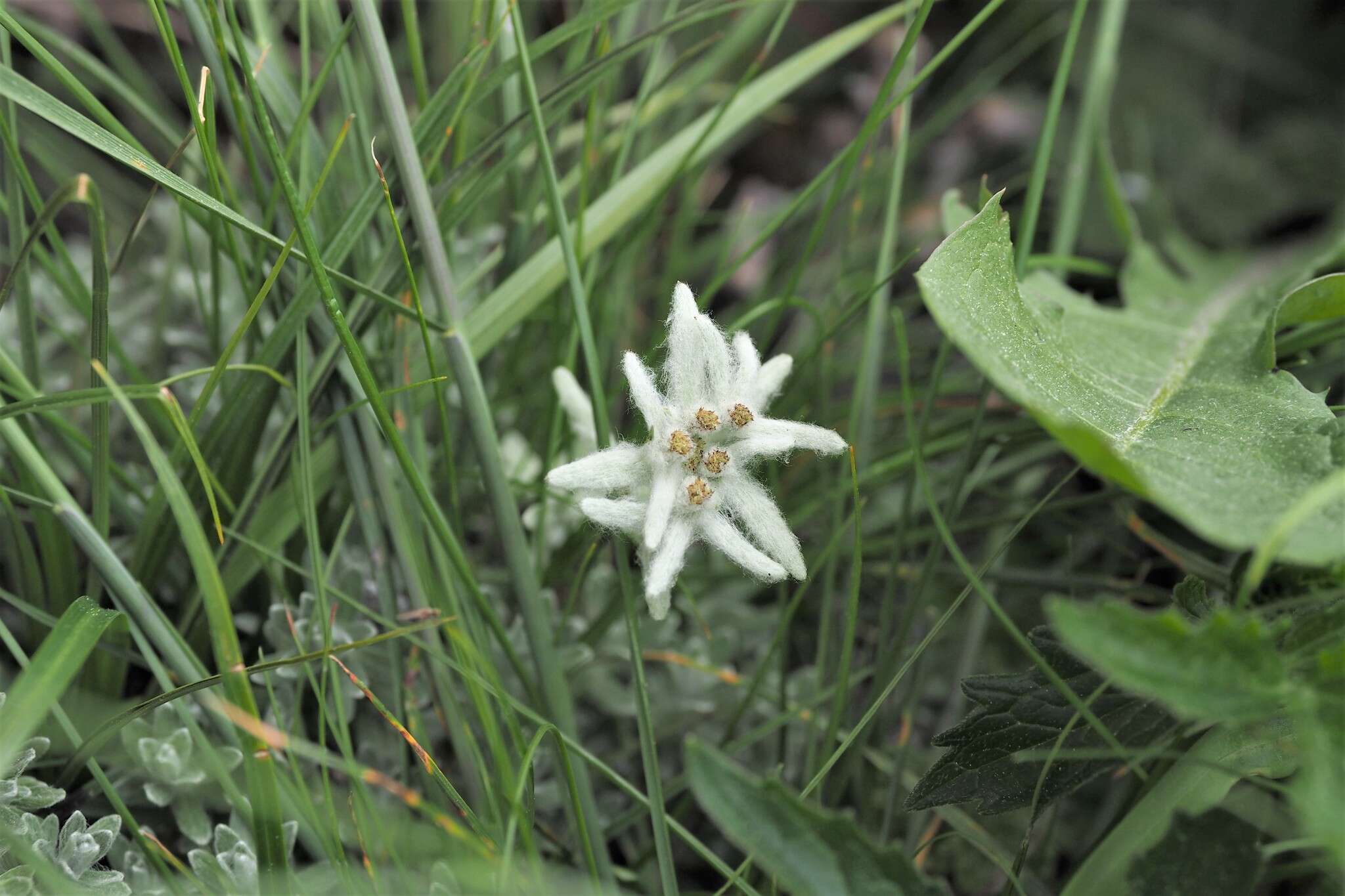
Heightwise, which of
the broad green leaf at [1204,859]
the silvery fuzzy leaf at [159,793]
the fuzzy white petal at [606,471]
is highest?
the fuzzy white petal at [606,471]

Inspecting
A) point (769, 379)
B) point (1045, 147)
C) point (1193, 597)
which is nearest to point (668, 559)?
point (769, 379)

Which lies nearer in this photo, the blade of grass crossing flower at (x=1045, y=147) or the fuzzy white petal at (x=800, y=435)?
the fuzzy white petal at (x=800, y=435)

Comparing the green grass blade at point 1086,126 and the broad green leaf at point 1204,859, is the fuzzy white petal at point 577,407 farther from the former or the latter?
the green grass blade at point 1086,126

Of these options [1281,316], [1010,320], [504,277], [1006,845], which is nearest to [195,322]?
[504,277]

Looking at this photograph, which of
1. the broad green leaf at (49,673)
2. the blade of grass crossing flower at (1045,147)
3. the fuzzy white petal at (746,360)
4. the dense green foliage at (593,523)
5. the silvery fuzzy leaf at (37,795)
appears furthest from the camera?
Answer: the blade of grass crossing flower at (1045,147)

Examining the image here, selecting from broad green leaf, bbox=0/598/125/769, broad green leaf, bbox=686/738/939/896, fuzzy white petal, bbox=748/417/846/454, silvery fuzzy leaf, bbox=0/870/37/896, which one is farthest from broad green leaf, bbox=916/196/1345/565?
silvery fuzzy leaf, bbox=0/870/37/896

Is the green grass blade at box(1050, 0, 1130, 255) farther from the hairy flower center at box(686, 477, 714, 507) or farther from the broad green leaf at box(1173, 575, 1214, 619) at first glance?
the hairy flower center at box(686, 477, 714, 507)

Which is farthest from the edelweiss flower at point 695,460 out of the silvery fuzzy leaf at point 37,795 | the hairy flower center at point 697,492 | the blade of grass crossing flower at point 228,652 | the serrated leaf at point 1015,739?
the silvery fuzzy leaf at point 37,795
